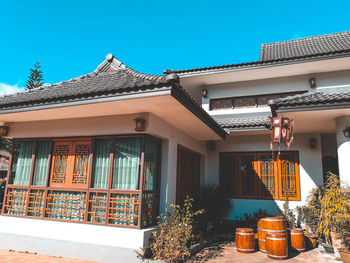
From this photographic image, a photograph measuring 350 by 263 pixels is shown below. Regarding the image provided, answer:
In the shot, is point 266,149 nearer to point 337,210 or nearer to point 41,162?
point 337,210

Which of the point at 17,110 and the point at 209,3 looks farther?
the point at 209,3

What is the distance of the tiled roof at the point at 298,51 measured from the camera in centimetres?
894

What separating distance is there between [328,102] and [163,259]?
190 inches

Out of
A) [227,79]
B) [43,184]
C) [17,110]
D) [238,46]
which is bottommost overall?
[43,184]

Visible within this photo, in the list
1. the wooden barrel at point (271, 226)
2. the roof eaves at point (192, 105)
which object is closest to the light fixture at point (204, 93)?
the roof eaves at point (192, 105)

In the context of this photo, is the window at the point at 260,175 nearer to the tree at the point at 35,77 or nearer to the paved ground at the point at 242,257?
the paved ground at the point at 242,257

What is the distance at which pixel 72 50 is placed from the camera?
18.7 m

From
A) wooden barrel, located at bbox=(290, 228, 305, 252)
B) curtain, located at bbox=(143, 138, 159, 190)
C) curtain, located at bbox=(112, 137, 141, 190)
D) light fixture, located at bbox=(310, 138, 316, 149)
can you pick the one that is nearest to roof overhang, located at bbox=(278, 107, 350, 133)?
light fixture, located at bbox=(310, 138, 316, 149)

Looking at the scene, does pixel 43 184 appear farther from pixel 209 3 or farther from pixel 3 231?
pixel 209 3

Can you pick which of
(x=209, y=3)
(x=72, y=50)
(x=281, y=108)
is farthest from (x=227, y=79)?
(x=72, y=50)

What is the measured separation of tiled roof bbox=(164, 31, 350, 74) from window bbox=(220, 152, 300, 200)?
3.23 metres

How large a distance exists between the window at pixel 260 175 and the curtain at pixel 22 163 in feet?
20.7

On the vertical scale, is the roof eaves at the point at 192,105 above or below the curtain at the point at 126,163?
above

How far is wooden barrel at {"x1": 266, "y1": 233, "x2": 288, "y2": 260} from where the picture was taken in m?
6.07
